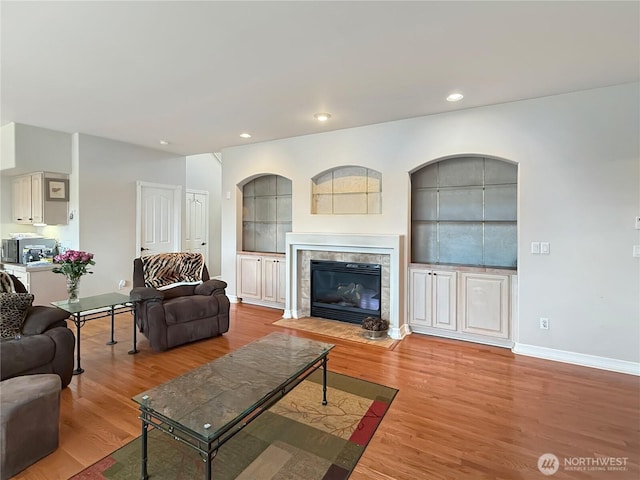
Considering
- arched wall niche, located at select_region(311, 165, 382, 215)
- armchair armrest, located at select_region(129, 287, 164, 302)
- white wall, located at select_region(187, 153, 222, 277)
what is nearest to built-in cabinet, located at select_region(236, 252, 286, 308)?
arched wall niche, located at select_region(311, 165, 382, 215)

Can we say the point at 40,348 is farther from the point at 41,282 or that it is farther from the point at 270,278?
the point at 270,278

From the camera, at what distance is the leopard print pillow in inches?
100

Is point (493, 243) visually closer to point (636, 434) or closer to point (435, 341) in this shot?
point (435, 341)

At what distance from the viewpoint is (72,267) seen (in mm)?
3232

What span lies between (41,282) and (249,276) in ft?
9.55

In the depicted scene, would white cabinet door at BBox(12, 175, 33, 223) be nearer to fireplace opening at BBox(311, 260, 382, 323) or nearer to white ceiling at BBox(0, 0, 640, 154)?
white ceiling at BBox(0, 0, 640, 154)

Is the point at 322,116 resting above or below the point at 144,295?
above

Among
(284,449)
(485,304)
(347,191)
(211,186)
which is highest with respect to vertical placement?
(211,186)

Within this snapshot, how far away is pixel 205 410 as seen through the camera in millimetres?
1710

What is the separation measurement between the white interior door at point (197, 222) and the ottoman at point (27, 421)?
543 centimetres

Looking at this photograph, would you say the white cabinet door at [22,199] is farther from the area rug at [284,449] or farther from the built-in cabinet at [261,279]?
the area rug at [284,449]

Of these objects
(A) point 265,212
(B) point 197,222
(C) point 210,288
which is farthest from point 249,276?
(B) point 197,222

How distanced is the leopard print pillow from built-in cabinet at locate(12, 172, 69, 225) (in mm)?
2784

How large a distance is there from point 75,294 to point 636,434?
4.87 metres
